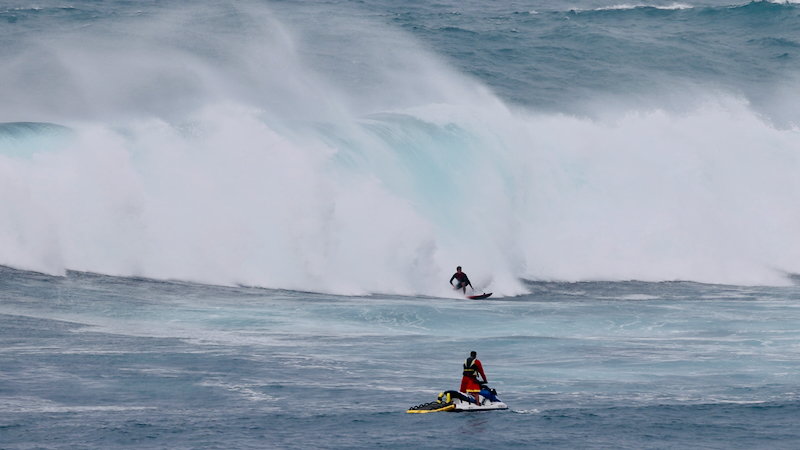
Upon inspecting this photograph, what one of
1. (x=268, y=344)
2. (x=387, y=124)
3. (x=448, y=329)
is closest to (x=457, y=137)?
(x=387, y=124)

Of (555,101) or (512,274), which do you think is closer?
(512,274)

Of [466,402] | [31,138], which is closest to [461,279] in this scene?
[466,402]

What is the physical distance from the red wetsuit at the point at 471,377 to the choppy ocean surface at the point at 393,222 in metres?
0.58

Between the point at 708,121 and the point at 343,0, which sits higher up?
the point at 343,0

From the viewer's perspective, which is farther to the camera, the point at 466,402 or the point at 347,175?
the point at 347,175

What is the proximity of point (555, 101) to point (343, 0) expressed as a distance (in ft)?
49.3

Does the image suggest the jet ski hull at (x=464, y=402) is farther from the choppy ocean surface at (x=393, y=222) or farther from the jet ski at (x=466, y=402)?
→ the choppy ocean surface at (x=393, y=222)

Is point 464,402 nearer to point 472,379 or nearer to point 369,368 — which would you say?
point 472,379

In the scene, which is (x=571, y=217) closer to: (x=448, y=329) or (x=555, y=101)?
(x=555, y=101)

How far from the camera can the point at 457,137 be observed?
3581 centimetres

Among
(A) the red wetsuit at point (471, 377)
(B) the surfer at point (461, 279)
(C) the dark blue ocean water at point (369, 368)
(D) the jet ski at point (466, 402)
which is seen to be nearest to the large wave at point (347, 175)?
(B) the surfer at point (461, 279)

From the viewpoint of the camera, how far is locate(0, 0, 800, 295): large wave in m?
28.4

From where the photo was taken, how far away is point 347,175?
3212 centimetres

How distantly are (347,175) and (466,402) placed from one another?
16.7 metres
